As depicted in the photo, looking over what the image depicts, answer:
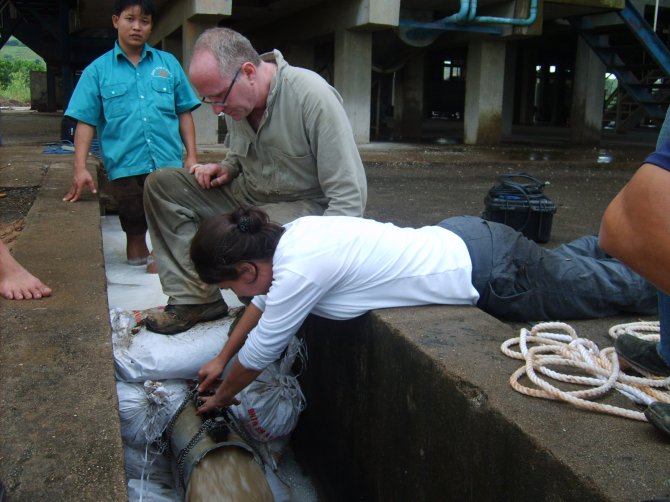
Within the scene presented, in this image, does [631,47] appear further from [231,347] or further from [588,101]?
[231,347]

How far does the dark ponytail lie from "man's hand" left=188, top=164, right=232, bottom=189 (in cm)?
103

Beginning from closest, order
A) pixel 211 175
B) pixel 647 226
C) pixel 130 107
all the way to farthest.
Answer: pixel 647 226, pixel 211 175, pixel 130 107

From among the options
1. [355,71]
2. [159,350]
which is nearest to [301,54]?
[355,71]

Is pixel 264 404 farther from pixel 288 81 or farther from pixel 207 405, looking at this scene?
pixel 288 81

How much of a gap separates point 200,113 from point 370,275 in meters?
8.54

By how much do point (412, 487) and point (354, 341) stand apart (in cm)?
67

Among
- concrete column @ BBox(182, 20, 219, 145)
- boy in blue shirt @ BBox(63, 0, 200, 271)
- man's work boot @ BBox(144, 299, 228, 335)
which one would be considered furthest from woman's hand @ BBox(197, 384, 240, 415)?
concrete column @ BBox(182, 20, 219, 145)

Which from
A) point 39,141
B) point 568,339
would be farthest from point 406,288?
point 39,141

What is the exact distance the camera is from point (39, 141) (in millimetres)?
10547

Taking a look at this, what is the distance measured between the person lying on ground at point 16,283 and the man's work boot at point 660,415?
95.1 inches

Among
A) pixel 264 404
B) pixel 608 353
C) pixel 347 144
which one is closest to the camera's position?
pixel 608 353

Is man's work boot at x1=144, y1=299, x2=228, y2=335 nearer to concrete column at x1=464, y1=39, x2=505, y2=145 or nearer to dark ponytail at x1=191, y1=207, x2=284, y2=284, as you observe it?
dark ponytail at x1=191, y1=207, x2=284, y2=284

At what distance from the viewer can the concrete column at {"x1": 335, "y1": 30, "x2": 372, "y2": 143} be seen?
10930 millimetres

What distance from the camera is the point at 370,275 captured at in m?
2.59
